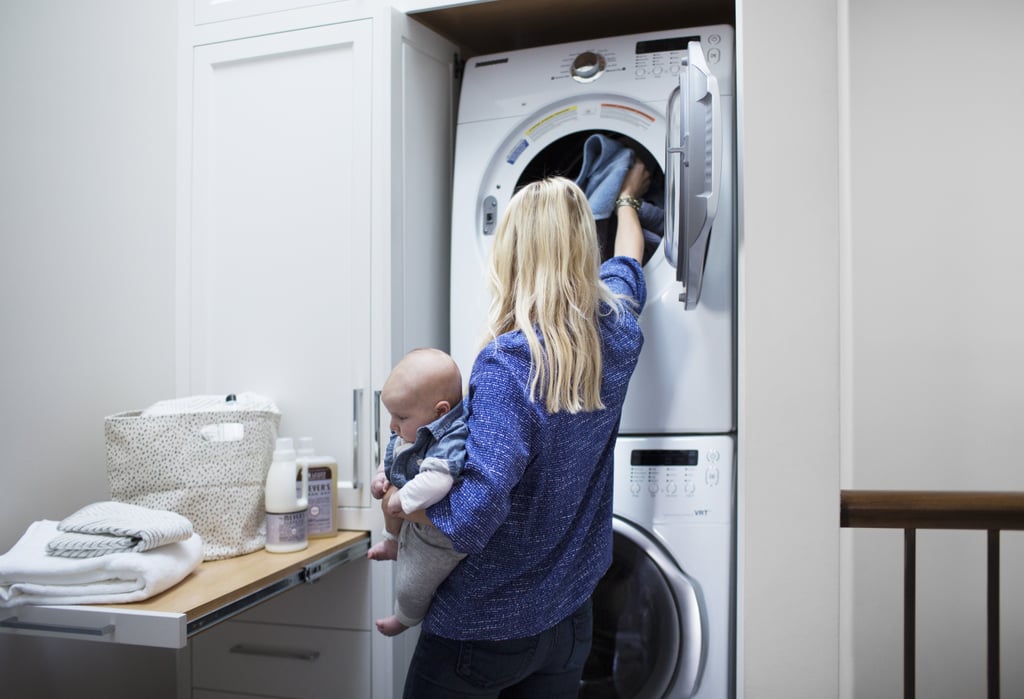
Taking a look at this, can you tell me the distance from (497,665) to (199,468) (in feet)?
2.51

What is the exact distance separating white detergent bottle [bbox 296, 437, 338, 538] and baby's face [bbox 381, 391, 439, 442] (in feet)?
1.36

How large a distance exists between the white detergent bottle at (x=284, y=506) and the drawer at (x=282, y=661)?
30 centimetres

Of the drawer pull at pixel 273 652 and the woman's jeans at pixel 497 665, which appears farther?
the drawer pull at pixel 273 652

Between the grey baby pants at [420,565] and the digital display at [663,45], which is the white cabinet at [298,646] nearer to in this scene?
the grey baby pants at [420,565]

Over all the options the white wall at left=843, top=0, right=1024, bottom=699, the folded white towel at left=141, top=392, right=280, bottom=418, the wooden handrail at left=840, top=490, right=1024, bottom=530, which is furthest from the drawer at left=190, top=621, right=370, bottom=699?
the white wall at left=843, top=0, right=1024, bottom=699

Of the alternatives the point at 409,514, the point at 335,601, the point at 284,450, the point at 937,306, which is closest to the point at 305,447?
the point at 284,450

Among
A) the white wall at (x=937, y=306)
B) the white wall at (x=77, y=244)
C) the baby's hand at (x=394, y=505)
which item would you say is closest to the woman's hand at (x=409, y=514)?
the baby's hand at (x=394, y=505)

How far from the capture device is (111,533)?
51.8 inches

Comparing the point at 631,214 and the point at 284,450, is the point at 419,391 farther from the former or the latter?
the point at 631,214

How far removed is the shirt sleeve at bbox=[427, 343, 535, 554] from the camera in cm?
117

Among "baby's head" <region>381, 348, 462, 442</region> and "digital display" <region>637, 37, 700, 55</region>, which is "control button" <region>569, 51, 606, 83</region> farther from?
"baby's head" <region>381, 348, 462, 442</region>

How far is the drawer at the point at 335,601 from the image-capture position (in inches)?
68.4

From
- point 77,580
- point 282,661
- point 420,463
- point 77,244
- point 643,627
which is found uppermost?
point 77,244

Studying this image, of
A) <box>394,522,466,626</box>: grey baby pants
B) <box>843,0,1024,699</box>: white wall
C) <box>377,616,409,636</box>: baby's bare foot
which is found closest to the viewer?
<box>394,522,466,626</box>: grey baby pants
